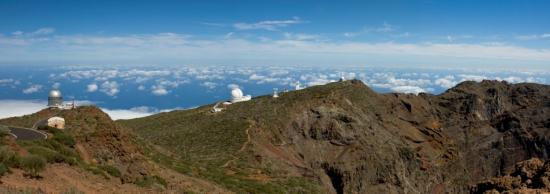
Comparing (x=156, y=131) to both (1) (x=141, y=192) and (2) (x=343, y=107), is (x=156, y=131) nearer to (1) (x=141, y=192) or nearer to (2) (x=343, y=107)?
(2) (x=343, y=107)

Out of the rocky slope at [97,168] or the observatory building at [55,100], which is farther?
the observatory building at [55,100]

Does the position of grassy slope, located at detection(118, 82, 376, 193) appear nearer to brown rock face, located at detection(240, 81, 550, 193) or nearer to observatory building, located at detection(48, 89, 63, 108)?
brown rock face, located at detection(240, 81, 550, 193)

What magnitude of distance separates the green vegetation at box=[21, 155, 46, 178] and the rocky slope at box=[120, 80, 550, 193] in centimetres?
1243

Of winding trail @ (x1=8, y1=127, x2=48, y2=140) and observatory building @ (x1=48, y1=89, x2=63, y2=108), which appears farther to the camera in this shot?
observatory building @ (x1=48, y1=89, x2=63, y2=108)

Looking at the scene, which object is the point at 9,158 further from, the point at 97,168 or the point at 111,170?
the point at 111,170

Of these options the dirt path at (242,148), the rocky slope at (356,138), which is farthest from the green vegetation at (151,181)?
the dirt path at (242,148)

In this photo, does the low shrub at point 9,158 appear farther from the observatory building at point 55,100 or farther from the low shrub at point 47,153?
the observatory building at point 55,100

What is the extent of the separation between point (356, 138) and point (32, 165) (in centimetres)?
4044

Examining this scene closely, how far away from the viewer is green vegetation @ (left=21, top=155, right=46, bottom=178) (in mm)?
14734

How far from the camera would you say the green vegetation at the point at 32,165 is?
14.7 m

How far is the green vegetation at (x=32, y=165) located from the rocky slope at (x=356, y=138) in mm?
12432

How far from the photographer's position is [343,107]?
5631 cm

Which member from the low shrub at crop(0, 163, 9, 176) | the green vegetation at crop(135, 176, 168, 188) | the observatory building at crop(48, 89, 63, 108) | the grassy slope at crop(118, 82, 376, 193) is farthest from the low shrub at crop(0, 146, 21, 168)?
the observatory building at crop(48, 89, 63, 108)

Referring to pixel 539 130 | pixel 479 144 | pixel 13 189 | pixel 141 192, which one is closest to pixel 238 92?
pixel 479 144
